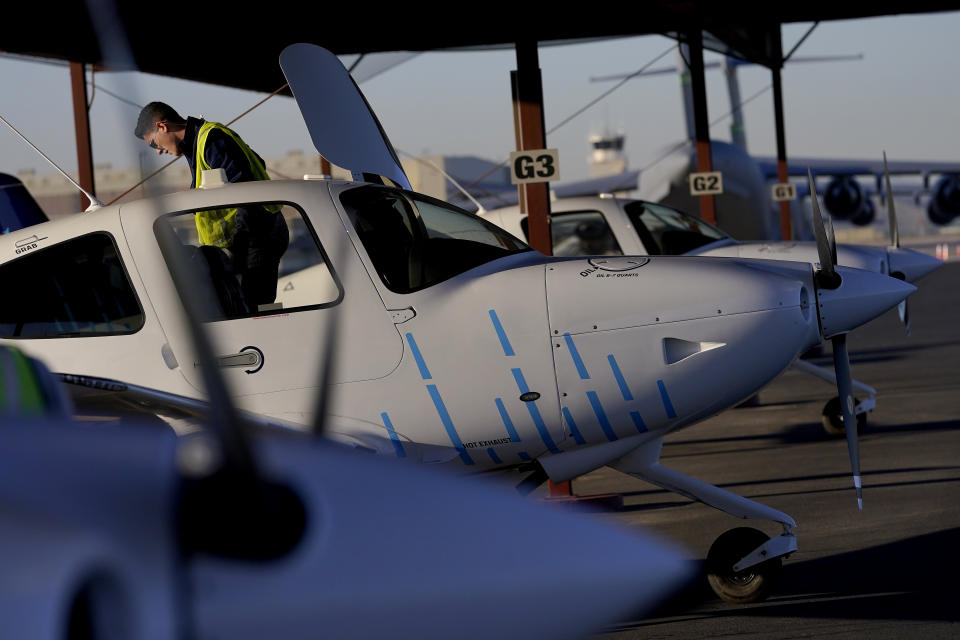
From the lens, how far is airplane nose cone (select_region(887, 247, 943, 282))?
37.7 feet

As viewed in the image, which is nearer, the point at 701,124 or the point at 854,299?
the point at 854,299

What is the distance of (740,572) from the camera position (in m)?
5.52

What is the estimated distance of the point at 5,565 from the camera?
4.44ft

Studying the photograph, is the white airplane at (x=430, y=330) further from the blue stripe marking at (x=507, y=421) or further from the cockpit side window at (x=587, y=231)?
the cockpit side window at (x=587, y=231)

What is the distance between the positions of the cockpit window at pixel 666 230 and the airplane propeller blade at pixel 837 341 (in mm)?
5707

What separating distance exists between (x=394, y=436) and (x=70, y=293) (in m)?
1.59

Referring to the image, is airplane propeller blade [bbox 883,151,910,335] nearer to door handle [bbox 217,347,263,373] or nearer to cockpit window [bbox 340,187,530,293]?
cockpit window [bbox 340,187,530,293]

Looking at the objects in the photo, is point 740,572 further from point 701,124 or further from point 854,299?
point 701,124

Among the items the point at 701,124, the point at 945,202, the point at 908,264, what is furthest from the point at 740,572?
the point at 945,202

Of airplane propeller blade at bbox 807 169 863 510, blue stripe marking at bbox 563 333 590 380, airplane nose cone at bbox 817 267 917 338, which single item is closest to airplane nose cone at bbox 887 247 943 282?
airplane propeller blade at bbox 807 169 863 510

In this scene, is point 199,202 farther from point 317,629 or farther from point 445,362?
point 317,629

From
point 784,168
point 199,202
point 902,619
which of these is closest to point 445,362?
point 199,202

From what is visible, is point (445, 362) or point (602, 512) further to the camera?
point (602, 512)

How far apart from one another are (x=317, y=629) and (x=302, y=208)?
3.70m
